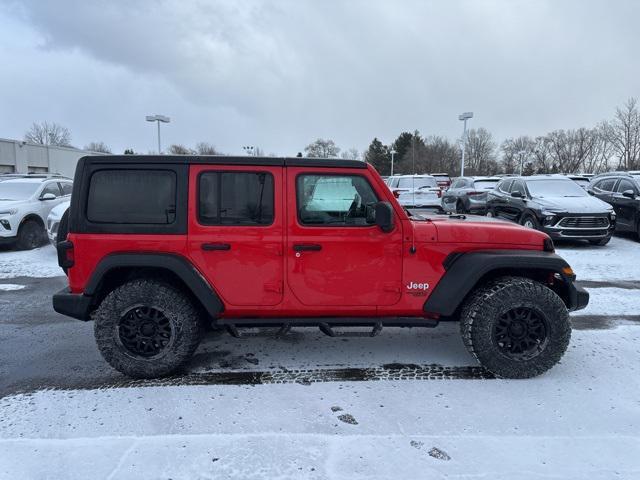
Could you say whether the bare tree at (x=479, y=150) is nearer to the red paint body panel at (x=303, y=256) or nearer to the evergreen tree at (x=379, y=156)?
the evergreen tree at (x=379, y=156)

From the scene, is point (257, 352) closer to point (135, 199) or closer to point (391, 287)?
point (391, 287)

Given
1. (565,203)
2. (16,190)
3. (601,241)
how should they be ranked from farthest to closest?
1. (16,190)
2. (601,241)
3. (565,203)

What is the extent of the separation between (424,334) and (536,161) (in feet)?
255

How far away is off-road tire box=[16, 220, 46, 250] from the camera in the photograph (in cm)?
986

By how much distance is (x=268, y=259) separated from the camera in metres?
3.51

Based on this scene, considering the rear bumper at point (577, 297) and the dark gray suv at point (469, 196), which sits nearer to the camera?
the rear bumper at point (577, 297)

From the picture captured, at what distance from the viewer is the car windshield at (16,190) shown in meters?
10.3

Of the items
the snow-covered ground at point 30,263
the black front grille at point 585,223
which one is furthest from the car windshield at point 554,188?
the snow-covered ground at point 30,263

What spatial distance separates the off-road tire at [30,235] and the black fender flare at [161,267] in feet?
26.4

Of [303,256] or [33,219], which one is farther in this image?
[33,219]

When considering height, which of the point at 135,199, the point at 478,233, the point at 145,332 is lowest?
the point at 145,332

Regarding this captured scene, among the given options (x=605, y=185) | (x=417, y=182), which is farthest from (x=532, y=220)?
(x=417, y=182)

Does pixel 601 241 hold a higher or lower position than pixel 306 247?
lower

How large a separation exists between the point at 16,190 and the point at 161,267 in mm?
9408
